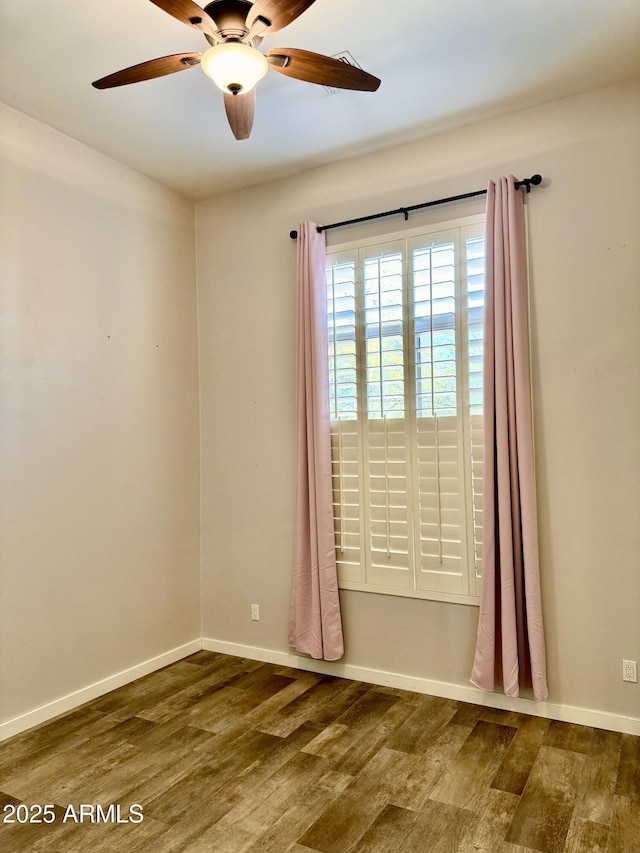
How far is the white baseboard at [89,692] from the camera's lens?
2832mm

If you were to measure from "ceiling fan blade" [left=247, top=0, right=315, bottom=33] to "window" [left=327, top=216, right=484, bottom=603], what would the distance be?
1.54 meters

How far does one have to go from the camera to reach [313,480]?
3.43 metres

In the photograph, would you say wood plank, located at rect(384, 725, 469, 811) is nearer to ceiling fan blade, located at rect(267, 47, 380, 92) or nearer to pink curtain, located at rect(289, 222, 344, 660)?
pink curtain, located at rect(289, 222, 344, 660)

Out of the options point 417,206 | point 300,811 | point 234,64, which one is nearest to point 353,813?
point 300,811

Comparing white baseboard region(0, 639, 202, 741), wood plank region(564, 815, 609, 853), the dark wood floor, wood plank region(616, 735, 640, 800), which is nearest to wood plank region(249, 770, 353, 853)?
the dark wood floor

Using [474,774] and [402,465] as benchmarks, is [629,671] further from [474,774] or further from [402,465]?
[402,465]

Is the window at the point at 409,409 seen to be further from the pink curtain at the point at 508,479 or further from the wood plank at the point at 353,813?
the wood plank at the point at 353,813

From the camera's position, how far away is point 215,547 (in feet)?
13.0

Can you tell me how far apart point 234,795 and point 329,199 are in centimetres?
310

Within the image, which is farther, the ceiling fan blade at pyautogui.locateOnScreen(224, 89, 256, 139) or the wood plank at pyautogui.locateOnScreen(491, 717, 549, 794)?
the wood plank at pyautogui.locateOnScreen(491, 717, 549, 794)

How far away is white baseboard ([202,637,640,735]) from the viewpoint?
2.77 metres

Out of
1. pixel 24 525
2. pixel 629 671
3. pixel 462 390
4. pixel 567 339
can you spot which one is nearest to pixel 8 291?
pixel 24 525

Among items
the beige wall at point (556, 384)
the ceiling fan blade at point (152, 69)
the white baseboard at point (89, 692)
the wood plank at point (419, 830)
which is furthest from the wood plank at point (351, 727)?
the ceiling fan blade at point (152, 69)

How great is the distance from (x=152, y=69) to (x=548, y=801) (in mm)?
2995
